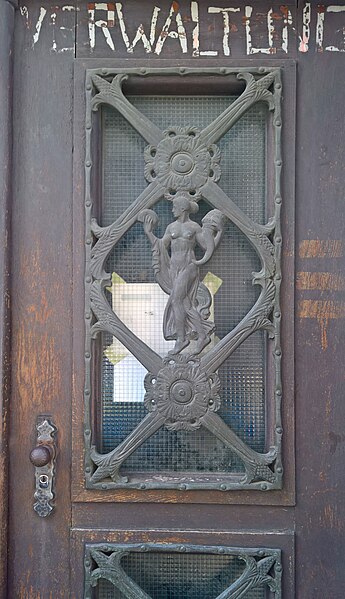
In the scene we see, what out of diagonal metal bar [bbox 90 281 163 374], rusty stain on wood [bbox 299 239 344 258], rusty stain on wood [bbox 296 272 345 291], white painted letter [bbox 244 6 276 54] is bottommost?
diagonal metal bar [bbox 90 281 163 374]

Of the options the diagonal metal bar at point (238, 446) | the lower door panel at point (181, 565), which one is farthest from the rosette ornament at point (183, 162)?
the lower door panel at point (181, 565)

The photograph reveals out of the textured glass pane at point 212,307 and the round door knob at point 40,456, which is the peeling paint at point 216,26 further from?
the round door knob at point 40,456

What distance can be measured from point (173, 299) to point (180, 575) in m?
0.78

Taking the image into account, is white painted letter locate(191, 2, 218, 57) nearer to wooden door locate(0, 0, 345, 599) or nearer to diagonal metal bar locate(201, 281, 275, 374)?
wooden door locate(0, 0, 345, 599)

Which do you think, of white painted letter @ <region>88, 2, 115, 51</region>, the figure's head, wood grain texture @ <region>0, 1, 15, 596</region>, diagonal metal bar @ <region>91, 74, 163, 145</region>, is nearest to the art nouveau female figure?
the figure's head

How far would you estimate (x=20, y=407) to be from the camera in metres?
1.82

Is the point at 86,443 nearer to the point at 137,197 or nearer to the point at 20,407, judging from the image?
the point at 20,407

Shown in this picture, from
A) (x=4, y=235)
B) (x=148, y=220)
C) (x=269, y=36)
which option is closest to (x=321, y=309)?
(x=148, y=220)

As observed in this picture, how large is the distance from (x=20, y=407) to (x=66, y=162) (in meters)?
0.70

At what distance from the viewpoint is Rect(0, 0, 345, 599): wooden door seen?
5.81ft

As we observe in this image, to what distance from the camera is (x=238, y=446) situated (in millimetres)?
1755

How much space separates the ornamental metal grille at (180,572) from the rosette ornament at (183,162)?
0.99 metres

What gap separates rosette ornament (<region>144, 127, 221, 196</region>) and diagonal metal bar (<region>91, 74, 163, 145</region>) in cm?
3

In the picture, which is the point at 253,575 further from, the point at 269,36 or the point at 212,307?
the point at 269,36
